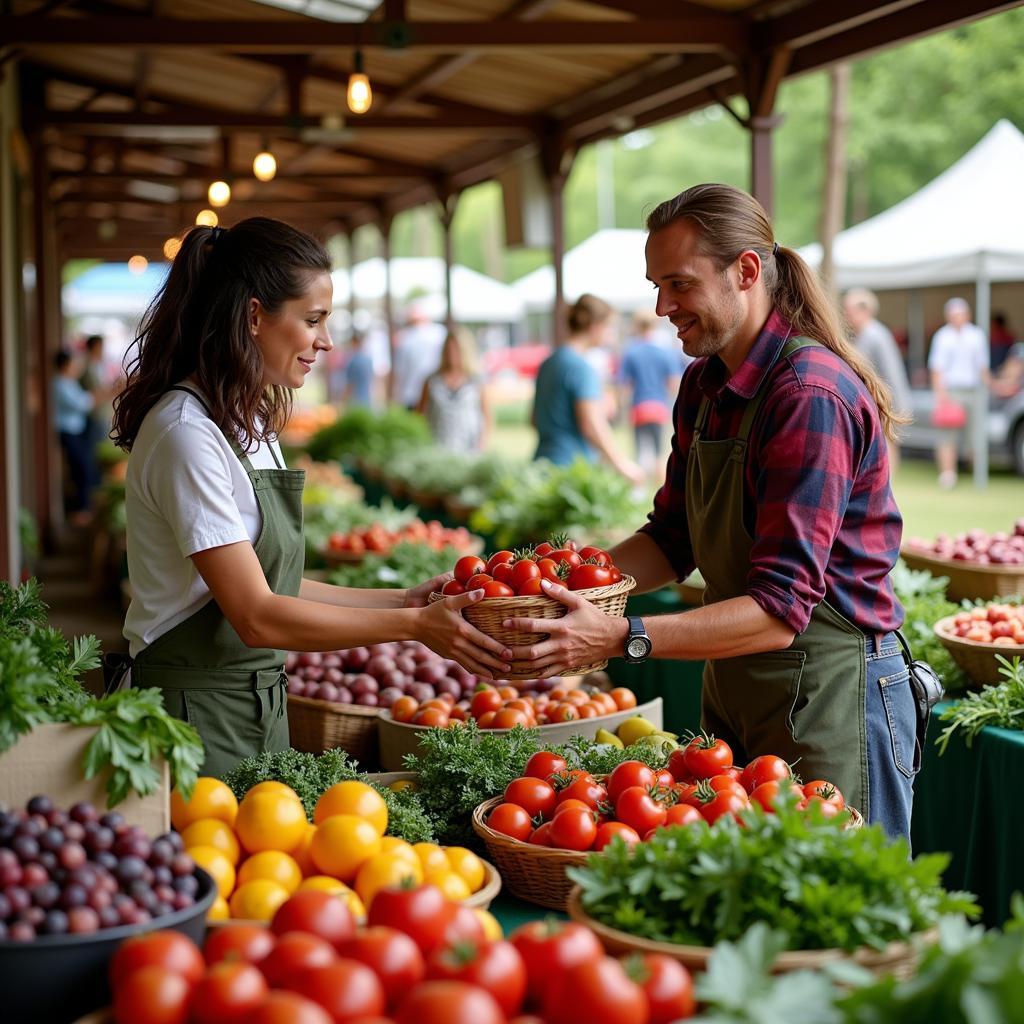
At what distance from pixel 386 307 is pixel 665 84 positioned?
956cm

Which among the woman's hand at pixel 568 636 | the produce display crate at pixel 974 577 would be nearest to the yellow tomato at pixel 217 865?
the woman's hand at pixel 568 636

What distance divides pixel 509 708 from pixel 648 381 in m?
9.96

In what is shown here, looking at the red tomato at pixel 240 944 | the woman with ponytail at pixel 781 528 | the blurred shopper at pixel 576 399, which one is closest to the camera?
the red tomato at pixel 240 944

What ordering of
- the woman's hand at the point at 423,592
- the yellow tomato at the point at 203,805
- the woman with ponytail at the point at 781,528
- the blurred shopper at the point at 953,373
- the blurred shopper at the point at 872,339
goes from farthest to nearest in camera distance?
the blurred shopper at the point at 953,373
the blurred shopper at the point at 872,339
the woman's hand at the point at 423,592
the woman with ponytail at the point at 781,528
the yellow tomato at the point at 203,805

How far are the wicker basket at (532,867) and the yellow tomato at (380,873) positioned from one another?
27cm

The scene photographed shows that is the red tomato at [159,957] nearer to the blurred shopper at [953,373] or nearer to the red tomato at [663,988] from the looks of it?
the red tomato at [663,988]

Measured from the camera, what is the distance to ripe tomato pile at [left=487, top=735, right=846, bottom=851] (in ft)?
7.11

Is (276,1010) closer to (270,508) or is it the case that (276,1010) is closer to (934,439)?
(270,508)

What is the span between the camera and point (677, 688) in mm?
5000

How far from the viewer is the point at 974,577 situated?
457 cm

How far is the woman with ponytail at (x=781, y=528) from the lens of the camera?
2.51 meters

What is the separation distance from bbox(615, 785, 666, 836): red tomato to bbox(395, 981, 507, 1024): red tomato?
0.84m

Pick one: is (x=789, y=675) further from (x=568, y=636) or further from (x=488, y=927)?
(x=488, y=927)

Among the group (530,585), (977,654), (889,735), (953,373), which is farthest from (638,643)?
(953,373)
